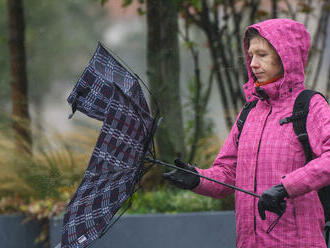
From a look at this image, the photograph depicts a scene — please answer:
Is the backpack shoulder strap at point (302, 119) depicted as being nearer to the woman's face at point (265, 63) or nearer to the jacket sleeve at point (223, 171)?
the woman's face at point (265, 63)

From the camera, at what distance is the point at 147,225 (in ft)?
17.7

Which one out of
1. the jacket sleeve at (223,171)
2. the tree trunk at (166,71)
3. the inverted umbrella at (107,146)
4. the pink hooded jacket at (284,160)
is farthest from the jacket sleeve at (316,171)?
the tree trunk at (166,71)

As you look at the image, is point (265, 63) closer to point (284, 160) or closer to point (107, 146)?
point (284, 160)

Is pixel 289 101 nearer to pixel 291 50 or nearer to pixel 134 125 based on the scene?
pixel 291 50

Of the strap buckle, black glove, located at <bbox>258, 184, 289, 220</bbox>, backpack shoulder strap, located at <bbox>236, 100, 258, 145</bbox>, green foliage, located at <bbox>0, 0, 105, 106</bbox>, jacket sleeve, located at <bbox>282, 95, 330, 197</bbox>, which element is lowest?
black glove, located at <bbox>258, 184, 289, 220</bbox>

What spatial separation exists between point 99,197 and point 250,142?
2.37ft

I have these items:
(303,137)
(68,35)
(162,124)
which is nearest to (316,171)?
(303,137)

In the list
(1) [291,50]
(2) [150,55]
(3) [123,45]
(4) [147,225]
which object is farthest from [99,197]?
(3) [123,45]

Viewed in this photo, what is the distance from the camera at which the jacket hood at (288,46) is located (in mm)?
2871

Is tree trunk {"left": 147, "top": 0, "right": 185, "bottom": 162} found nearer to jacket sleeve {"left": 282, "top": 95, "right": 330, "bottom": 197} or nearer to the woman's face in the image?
the woman's face

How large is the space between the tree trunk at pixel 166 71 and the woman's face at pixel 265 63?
369cm

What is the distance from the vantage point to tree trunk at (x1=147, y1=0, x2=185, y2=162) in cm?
671

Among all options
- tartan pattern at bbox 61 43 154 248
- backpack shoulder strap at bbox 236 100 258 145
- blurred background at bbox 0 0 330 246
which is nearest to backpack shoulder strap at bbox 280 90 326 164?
backpack shoulder strap at bbox 236 100 258 145

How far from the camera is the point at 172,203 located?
5.80 metres
